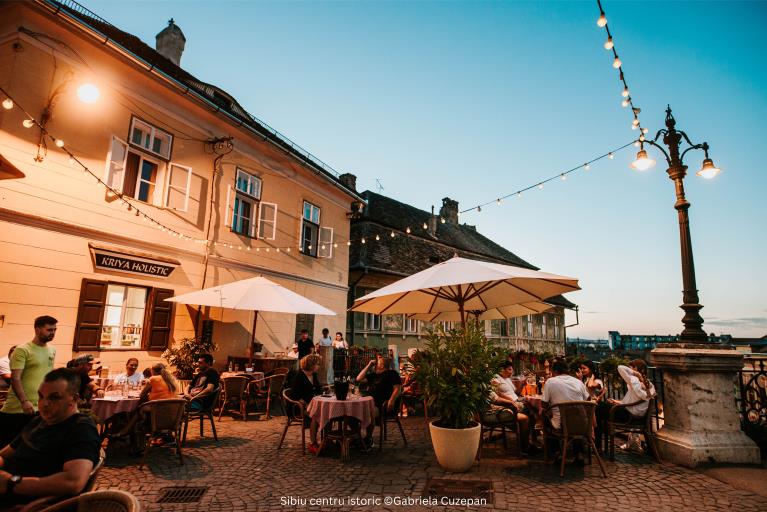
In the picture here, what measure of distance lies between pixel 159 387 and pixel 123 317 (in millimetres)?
3423

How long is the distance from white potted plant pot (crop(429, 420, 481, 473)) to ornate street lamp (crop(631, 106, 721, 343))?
11.4ft

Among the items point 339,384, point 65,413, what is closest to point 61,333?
point 339,384

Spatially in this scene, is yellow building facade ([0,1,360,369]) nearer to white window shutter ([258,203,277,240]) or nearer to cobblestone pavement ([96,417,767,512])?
white window shutter ([258,203,277,240])

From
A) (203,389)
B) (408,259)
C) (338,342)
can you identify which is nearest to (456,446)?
(203,389)

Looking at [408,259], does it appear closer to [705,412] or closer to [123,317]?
[123,317]

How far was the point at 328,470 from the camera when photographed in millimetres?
5035

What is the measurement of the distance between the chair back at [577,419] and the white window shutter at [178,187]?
8.78 meters

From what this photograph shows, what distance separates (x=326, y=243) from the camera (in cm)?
1426

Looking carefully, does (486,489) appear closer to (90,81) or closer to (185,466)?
(185,466)

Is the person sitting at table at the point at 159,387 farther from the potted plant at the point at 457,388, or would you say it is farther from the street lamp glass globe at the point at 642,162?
the street lamp glass globe at the point at 642,162

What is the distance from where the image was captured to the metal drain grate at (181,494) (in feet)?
13.3

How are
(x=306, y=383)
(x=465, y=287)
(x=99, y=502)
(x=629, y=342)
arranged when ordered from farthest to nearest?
(x=629, y=342)
(x=465, y=287)
(x=306, y=383)
(x=99, y=502)

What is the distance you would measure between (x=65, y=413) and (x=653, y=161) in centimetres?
754

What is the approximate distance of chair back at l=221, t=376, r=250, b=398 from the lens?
798 centimetres
